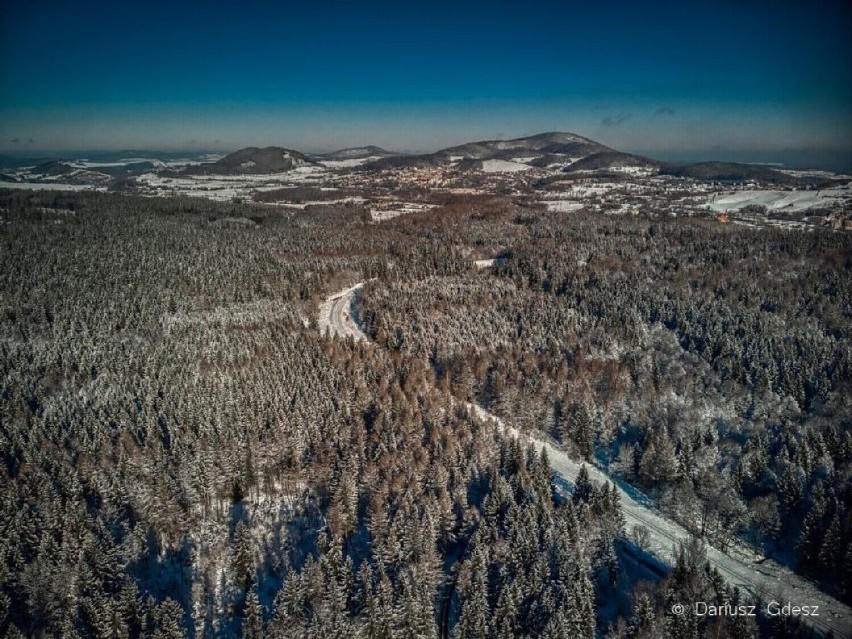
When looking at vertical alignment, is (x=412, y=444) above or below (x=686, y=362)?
below

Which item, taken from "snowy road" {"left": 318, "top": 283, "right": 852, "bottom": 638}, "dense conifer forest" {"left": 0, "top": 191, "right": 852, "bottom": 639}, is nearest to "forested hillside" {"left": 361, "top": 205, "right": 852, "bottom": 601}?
"dense conifer forest" {"left": 0, "top": 191, "right": 852, "bottom": 639}

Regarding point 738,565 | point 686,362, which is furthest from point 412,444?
point 686,362

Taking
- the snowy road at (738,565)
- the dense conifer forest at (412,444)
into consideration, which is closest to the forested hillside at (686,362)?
the dense conifer forest at (412,444)

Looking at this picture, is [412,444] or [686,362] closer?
[412,444]

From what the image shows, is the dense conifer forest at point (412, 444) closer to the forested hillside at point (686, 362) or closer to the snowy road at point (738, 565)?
the forested hillside at point (686, 362)

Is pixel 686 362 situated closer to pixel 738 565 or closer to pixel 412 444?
pixel 738 565

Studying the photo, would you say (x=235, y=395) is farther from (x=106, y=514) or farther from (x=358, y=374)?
(x=106, y=514)
